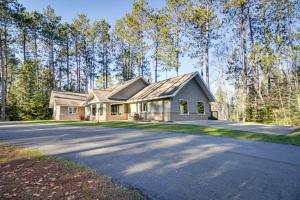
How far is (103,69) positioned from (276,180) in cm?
4215

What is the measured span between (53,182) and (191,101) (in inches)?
772

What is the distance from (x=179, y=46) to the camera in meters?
28.2

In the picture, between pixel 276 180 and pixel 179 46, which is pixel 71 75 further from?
pixel 276 180

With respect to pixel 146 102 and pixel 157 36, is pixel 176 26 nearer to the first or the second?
pixel 157 36

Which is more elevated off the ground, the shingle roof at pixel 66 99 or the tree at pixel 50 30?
the tree at pixel 50 30

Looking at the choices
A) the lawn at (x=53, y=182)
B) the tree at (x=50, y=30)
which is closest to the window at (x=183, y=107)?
the lawn at (x=53, y=182)

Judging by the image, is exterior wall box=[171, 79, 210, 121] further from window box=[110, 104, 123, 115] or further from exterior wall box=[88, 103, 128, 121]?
window box=[110, 104, 123, 115]

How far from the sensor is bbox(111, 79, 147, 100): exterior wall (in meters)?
27.9

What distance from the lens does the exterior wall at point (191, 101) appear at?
21.5 m

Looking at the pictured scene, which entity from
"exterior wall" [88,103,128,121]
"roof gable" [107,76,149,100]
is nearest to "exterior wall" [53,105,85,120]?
"exterior wall" [88,103,128,121]

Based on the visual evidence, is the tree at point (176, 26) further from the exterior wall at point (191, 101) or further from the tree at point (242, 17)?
the exterior wall at point (191, 101)

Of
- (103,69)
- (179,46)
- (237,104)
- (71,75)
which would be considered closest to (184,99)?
(179,46)

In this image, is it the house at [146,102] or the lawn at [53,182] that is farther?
the house at [146,102]

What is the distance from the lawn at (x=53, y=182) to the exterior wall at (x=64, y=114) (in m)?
27.5
